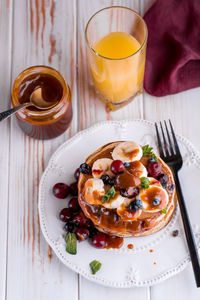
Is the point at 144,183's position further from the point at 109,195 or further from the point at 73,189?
the point at 73,189

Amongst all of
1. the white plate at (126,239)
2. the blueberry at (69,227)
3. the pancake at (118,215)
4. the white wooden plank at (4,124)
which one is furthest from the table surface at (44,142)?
the pancake at (118,215)

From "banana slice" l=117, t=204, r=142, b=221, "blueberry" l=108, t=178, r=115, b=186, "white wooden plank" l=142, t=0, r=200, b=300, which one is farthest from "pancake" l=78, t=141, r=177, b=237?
"white wooden plank" l=142, t=0, r=200, b=300

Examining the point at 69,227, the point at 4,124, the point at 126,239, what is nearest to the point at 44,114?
the point at 4,124

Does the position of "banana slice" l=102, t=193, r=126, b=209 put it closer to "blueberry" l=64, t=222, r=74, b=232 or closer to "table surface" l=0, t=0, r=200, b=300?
"blueberry" l=64, t=222, r=74, b=232

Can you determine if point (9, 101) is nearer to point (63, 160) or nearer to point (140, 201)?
point (63, 160)

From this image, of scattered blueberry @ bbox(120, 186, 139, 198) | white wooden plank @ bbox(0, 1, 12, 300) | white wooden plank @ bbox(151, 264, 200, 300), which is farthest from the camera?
white wooden plank @ bbox(0, 1, 12, 300)

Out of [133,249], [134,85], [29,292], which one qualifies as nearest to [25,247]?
[29,292]

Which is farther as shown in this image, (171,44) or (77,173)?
(171,44)
